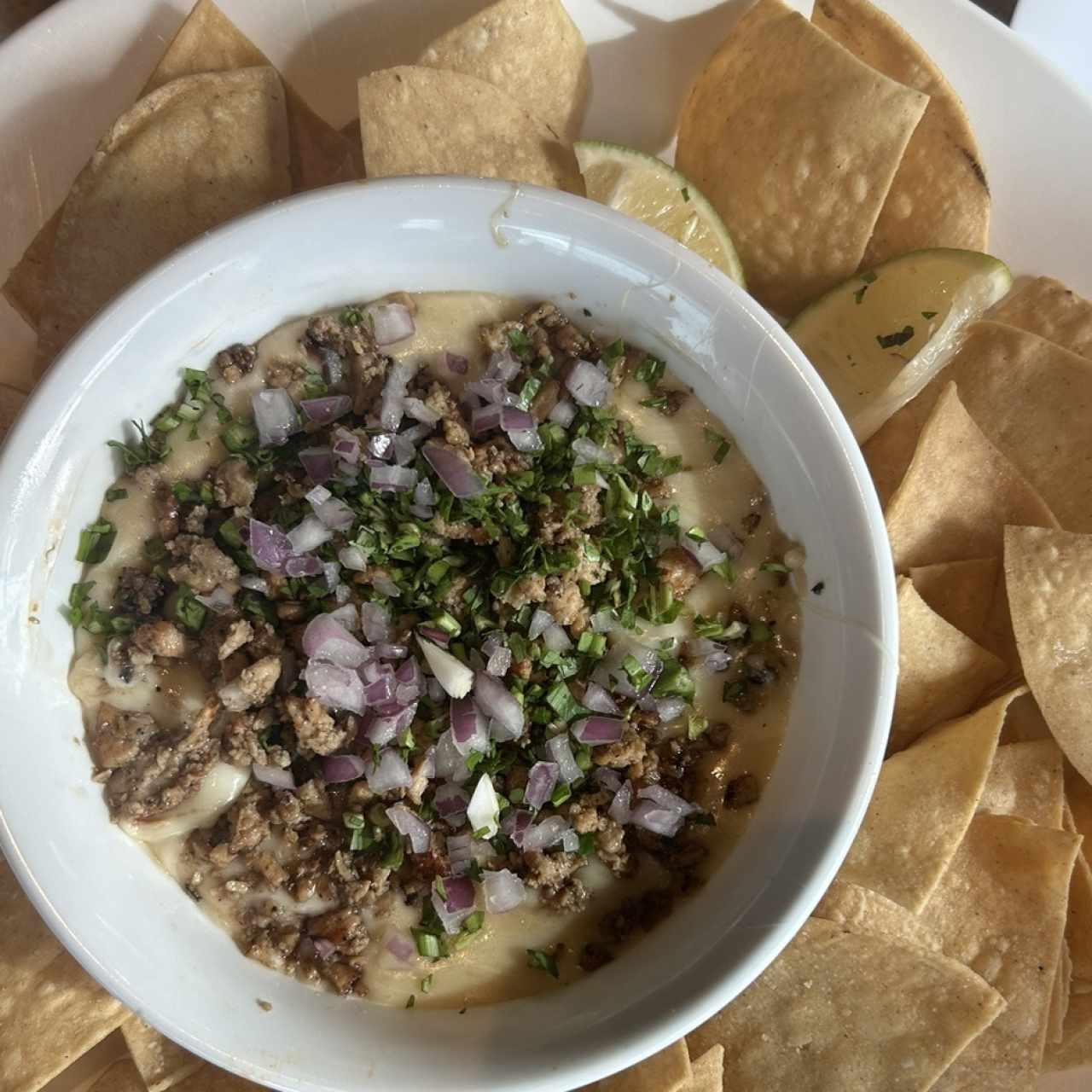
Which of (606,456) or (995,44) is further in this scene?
(995,44)

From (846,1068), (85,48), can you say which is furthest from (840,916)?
(85,48)

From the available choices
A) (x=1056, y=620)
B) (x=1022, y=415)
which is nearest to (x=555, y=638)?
(x=1056, y=620)

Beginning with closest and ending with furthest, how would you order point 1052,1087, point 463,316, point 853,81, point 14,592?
point 14,592 < point 463,316 < point 853,81 < point 1052,1087

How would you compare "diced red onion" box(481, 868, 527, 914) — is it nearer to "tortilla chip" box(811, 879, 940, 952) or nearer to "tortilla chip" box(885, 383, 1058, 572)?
"tortilla chip" box(811, 879, 940, 952)

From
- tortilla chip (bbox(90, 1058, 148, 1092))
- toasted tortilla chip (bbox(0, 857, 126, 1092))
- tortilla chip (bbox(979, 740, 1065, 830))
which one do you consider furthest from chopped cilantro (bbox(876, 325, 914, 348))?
tortilla chip (bbox(90, 1058, 148, 1092))

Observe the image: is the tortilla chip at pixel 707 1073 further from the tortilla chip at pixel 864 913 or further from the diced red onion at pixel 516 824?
the diced red onion at pixel 516 824

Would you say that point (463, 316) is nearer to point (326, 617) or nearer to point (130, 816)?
point (326, 617)

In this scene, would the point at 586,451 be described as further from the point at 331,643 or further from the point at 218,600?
the point at 218,600

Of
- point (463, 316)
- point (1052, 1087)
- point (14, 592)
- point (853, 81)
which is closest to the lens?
point (14, 592)
